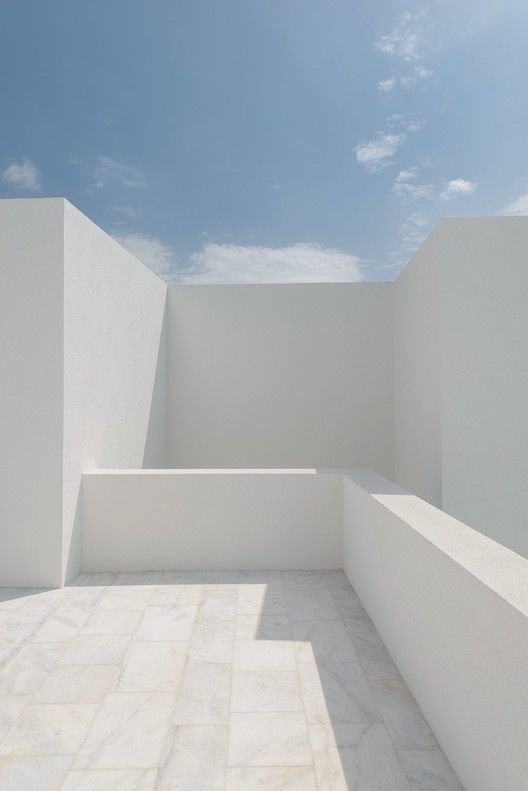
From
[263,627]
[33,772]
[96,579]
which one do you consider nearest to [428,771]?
[263,627]

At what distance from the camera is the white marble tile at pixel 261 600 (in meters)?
3.71

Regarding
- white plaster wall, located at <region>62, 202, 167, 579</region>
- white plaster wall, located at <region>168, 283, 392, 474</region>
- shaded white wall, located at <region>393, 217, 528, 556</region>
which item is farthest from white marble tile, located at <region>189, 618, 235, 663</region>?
white plaster wall, located at <region>168, 283, 392, 474</region>

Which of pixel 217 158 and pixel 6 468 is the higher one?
pixel 217 158

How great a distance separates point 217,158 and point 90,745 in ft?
27.8

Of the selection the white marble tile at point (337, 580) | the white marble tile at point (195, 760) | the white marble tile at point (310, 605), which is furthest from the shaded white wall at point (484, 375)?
the white marble tile at point (195, 760)

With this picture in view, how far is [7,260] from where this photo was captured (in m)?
4.14

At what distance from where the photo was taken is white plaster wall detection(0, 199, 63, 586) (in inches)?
163

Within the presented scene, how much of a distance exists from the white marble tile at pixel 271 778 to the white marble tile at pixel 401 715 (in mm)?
497

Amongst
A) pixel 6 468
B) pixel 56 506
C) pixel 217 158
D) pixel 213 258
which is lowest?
pixel 56 506

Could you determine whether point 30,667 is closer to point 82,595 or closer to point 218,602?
point 82,595

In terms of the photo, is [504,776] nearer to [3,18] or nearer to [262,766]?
[262,766]

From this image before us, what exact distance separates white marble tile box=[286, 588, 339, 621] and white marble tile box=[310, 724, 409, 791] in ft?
4.11

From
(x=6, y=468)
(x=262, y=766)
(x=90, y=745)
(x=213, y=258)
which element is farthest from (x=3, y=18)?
(x=262, y=766)

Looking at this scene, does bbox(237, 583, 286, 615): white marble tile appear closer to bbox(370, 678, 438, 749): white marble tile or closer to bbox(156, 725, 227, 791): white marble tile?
bbox(370, 678, 438, 749): white marble tile
